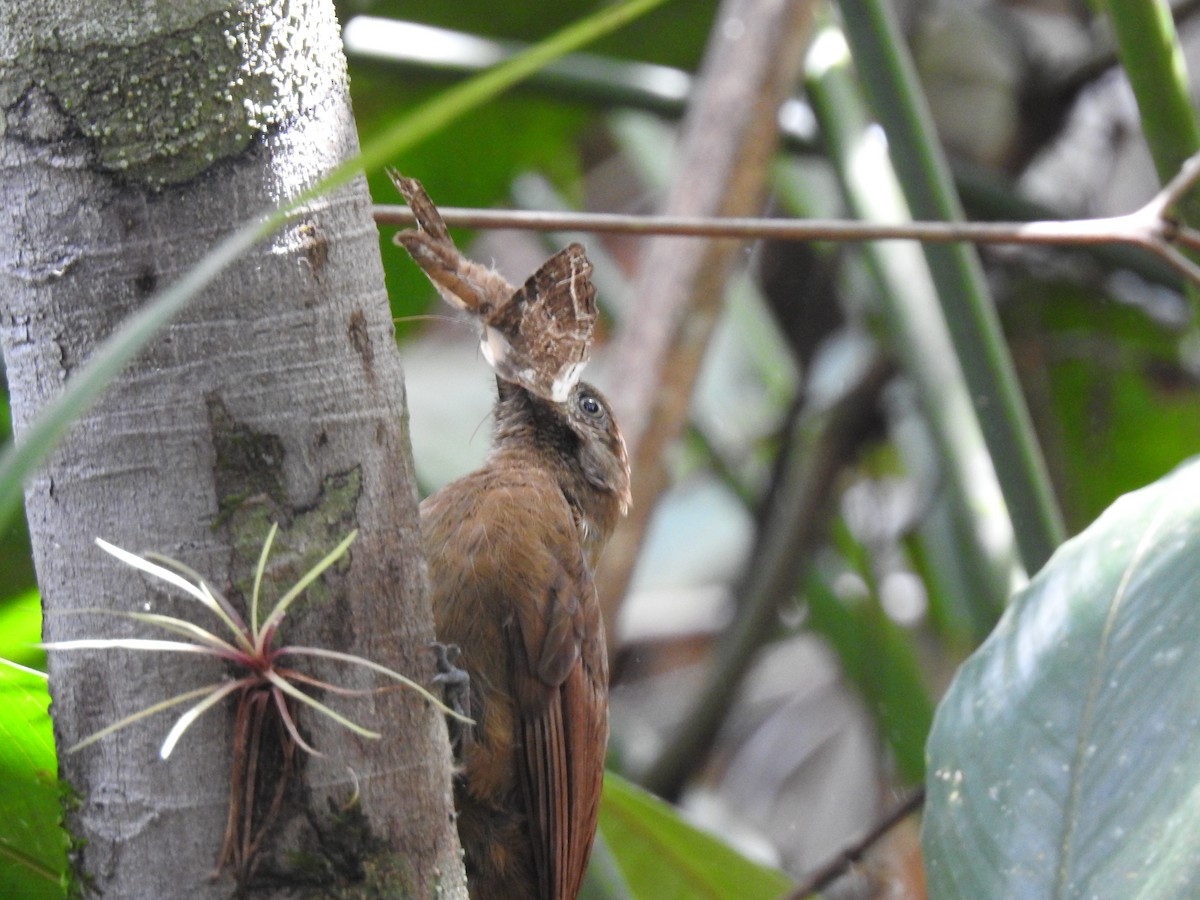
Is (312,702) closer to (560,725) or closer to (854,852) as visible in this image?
(560,725)

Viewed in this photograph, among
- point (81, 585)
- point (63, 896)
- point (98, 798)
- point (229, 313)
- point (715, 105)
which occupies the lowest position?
point (63, 896)

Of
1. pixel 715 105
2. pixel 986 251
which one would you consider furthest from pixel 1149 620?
pixel 986 251

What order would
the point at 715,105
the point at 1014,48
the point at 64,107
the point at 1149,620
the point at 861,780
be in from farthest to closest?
the point at 861,780, the point at 1014,48, the point at 715,105, the point at 1149,620, the point at 64,107

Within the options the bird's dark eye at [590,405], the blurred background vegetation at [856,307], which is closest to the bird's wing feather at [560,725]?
the bird's dark eye at [590,405]

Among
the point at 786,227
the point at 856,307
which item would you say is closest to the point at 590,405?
the point at 786,227

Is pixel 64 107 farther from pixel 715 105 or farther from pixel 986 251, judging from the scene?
pixel 986 251

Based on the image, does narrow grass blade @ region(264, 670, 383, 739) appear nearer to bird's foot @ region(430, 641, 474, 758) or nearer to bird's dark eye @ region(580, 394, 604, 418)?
bird's foot @ region(430, 641, 474, 758)

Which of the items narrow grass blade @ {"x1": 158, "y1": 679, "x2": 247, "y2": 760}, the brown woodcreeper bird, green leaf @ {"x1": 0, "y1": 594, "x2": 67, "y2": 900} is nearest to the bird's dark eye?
the brown woodcreeper bird
